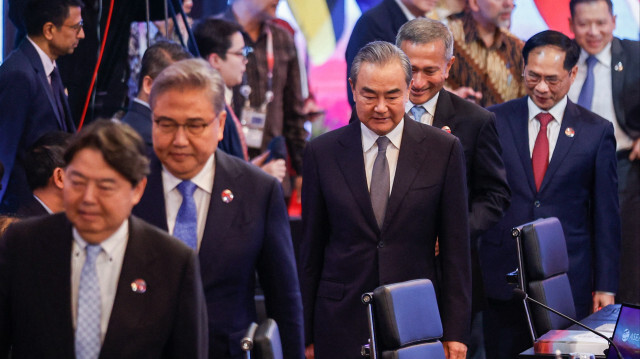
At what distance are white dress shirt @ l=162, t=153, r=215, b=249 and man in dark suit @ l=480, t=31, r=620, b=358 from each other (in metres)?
2.30

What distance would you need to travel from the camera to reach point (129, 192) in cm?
227

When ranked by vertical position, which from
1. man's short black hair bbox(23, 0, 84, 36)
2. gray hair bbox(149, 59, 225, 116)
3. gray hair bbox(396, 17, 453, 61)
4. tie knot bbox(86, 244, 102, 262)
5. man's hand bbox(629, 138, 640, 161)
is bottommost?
man's hand bbox(629, 138, 640, 161)

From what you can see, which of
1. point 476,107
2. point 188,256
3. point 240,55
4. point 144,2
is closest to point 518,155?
point 476,107

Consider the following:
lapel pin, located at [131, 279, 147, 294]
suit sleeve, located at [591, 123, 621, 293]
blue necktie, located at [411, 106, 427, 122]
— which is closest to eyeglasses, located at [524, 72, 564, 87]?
suit sleeve, located at [591, 123, 621, 293]

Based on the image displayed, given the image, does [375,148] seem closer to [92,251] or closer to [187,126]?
[187,126]

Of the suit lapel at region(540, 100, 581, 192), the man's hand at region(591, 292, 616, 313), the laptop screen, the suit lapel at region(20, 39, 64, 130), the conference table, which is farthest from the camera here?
the suit lapel at region(540, 100, 581, 192)

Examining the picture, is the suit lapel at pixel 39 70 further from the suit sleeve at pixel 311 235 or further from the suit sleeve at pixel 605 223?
the suit sleeve at pixel 605 223

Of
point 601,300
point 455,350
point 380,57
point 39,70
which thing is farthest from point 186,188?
point 601,300

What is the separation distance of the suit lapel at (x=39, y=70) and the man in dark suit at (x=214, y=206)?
1921mm

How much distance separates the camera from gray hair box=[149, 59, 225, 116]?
8.63 feet

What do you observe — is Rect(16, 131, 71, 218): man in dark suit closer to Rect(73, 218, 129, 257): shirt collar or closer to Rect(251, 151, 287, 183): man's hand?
Rect(73, 218, 129, 257): shirt collar

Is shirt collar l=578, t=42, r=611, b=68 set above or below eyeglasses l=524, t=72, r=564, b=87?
above

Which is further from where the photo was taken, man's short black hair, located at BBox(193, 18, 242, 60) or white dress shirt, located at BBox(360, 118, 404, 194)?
man's short black hair, located at BBox(193, 18, 242, 60)

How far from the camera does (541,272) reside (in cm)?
385
